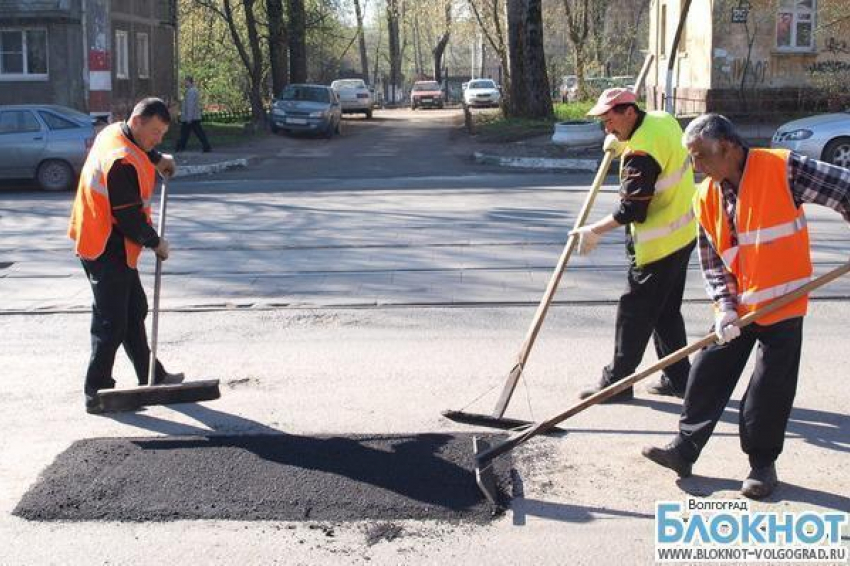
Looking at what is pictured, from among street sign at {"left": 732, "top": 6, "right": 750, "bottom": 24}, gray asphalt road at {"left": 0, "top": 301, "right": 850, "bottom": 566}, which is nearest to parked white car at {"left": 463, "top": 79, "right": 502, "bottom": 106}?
street sign at {"left": 732, "top": 6, "right": 750, "bottom": 24}

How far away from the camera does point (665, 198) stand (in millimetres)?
5832

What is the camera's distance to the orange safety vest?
6027 millimetres

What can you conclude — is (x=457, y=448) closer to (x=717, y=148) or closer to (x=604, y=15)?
(x=717, y=148)

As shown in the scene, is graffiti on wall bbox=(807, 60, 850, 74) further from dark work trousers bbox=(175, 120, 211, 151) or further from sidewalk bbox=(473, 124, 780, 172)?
dark work trousers bbox=(175, 120, 211, 151)

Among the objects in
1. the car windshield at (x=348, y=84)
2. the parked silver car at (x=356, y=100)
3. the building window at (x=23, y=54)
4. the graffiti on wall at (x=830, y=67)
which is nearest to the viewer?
the graffiti on wall at (x=830, y=67)

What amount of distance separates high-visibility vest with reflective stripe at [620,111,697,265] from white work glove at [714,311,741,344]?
1269 mm

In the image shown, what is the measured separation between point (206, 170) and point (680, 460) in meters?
17.6

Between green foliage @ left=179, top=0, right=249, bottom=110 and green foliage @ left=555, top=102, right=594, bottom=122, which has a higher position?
green foliage @ left=179, top=0, right=249, bottom=110

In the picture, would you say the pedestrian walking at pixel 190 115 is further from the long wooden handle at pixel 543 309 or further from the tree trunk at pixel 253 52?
the long wooden handle at pixel 543 309

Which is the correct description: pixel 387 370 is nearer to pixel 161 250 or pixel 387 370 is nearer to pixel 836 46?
pixel 161 250

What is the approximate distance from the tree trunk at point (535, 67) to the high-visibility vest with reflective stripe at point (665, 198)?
2167cm

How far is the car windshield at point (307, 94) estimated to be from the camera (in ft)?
102

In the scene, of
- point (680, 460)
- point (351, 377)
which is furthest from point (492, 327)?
point (680, 460)

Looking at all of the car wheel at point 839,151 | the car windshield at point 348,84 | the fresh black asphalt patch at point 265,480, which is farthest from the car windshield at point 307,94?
the fresh black asphalt patch at point 265,480
